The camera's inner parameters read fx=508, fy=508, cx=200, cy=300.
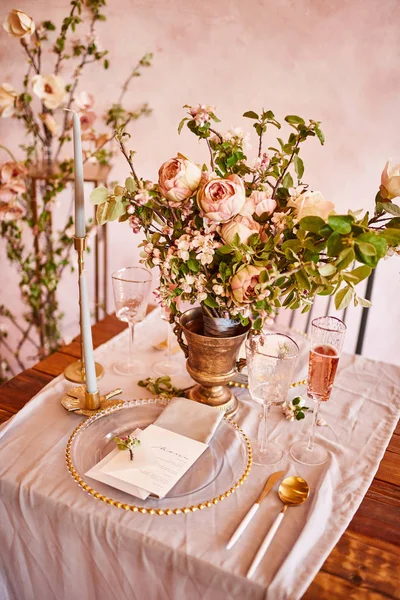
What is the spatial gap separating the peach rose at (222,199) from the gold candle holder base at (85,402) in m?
0.52

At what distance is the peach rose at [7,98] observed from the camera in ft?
6.61

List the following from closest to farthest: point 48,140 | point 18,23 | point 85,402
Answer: point 85,402 → point 18,23 → point 48,140

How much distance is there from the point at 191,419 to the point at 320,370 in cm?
30

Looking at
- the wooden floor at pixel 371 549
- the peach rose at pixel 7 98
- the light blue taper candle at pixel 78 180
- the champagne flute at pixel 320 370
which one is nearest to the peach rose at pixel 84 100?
the peach rose at pixel 7 98

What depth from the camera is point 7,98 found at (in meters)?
2.03

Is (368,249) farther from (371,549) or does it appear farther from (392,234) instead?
(371,549)

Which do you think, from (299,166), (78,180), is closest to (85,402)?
(78,180)

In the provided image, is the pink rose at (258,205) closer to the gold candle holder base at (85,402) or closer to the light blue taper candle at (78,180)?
the light blue taper candle at (78,180)

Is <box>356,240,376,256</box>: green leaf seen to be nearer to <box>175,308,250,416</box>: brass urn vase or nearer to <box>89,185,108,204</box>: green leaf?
<box>175,308,250,416</box>: brass urn vase

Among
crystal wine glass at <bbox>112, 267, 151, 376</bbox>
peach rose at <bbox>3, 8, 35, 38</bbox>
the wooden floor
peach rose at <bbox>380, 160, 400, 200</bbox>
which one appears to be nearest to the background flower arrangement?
peach rose at <bbox>3, 8, 35, 38</bbox>

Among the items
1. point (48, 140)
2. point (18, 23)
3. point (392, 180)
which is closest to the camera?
point (392, 180)

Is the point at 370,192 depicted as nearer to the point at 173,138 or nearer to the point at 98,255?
the point at 173,138

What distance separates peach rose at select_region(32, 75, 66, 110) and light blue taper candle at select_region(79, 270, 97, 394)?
45.0 inches

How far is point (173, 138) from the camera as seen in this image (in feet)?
7.89
